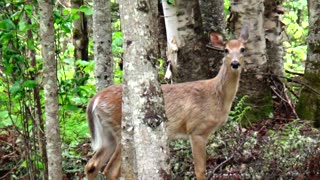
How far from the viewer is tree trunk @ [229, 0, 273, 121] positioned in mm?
9680

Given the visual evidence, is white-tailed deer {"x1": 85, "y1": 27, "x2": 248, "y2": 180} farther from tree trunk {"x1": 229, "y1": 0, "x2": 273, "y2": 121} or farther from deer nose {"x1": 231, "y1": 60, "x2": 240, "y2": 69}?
tree trunk {"x1": 229, "y1": 0, "x2": 273, "y2": 121}

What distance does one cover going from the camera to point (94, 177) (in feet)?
25.3

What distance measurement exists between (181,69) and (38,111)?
3344 mm

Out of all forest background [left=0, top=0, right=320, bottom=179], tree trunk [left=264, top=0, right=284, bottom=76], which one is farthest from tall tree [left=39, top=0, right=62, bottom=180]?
tree trunk [left=264, top=0, right=284, bottom=76]

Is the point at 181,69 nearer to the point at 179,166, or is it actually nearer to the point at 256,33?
the point at 256,33

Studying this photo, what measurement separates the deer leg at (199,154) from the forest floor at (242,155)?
0.11 metres

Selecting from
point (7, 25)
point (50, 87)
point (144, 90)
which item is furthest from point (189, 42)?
point (144, 90)

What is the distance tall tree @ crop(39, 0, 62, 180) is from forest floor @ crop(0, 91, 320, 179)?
96 cm

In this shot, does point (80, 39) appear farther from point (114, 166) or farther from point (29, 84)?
point (29, 84)

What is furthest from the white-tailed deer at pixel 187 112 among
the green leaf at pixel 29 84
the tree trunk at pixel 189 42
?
the tree trunk at pixel 189 42

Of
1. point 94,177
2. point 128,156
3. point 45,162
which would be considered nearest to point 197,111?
point 94,177

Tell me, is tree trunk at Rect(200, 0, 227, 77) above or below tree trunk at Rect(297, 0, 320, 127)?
above

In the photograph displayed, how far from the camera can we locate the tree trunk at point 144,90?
4.36m

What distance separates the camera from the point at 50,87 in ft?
21.8
